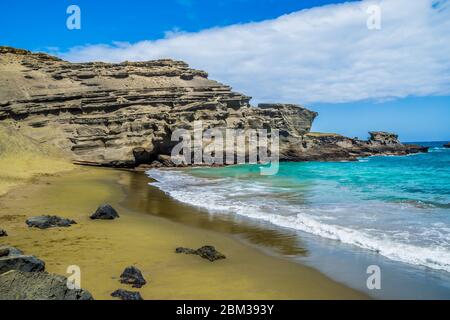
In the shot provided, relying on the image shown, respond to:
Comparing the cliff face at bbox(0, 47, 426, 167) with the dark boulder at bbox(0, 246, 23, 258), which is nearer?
the dark boulder at bbox(0, 246, 23, 258)

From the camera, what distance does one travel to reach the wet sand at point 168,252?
22.2 ft

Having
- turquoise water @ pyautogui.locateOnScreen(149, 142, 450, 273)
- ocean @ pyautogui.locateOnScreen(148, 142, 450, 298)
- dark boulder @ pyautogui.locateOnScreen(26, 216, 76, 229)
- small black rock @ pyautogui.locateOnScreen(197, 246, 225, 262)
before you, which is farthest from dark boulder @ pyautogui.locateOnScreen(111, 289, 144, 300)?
Result: turquoise water @ pyautogui.locateOnScreen(149, 142, 450, 273)

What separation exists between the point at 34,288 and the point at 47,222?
652 centimetres

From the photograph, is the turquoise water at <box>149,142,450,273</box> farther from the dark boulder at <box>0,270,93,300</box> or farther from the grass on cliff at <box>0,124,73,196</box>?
the grass on cliff at <box>0,124,73,196</box>

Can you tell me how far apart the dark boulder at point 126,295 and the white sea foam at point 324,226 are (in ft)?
20.7

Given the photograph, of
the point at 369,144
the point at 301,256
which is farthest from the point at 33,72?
the point at 369,144

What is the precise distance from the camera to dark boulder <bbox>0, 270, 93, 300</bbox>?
4.87 m

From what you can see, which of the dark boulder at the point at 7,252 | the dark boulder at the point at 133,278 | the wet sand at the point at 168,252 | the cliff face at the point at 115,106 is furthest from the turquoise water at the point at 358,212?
the cliff face at the point at 115,106

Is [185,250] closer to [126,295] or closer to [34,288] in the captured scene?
[126,295]

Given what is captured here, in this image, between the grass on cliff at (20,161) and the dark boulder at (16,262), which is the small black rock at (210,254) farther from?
the grass on cliff at (20,161)

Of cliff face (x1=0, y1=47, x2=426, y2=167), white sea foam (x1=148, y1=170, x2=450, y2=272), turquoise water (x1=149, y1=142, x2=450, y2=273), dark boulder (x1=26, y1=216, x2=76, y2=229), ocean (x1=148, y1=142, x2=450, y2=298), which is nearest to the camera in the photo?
ocean (x1=148, y1=142, x2=450, y2=298)

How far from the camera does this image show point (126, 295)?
6023mm

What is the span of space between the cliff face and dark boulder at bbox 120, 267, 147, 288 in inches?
1380
